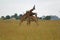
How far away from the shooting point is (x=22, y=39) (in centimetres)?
878

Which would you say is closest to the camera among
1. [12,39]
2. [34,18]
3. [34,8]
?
[12,39]

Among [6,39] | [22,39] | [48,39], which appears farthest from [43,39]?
[6,39]

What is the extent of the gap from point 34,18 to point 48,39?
25.1 feet

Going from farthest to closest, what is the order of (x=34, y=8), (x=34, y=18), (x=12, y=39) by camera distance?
(x=34, y=18)
(x=34, y=8)
(x=12, y=39)

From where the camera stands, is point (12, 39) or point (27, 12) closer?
point (12, 39)

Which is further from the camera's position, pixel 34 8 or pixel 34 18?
pixel 34 18

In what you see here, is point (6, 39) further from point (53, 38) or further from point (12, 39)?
point (53, 38)

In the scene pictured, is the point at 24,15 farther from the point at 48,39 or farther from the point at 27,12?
the point at 48,39

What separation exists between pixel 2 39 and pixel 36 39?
1273 mm

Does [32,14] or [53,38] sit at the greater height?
[32,14]

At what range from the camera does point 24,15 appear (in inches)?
669

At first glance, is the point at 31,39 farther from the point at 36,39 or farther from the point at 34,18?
the point at 34,18

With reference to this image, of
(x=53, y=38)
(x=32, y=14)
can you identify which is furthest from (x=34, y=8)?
(x=53, y=38)

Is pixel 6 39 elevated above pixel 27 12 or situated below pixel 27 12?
below
